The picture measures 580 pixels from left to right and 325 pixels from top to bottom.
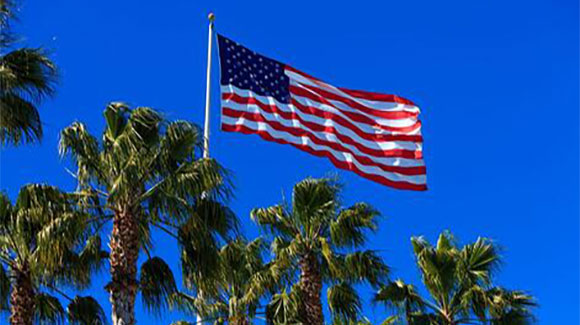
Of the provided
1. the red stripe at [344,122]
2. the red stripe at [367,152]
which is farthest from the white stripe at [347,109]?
the red stripe at [367,152]

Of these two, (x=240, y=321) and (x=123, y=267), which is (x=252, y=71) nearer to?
(x=240, y=321)

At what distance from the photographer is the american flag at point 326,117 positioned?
759 inches

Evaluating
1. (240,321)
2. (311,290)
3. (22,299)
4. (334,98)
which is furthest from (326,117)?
(22,299)

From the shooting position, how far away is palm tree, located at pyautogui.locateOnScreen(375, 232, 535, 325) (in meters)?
20.6

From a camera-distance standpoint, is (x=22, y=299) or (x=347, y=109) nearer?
(x=22, y=299)

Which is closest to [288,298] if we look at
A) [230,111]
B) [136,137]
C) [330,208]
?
[330,208]

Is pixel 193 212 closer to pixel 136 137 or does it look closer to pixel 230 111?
pixel 136 137

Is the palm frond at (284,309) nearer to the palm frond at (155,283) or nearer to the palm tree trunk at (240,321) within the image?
the palm tree trunk at (240,321)

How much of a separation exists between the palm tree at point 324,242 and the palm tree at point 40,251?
5.25 m

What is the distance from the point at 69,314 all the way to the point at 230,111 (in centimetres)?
550

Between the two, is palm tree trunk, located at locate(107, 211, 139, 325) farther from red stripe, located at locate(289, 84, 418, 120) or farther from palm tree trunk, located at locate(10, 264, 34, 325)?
red stripe, located at locate(289, 84, 418, 120)

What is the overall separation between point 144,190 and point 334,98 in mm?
7027

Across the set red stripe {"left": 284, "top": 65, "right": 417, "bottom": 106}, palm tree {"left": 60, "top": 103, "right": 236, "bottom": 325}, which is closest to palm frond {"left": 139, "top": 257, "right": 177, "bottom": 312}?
palm tree {"left": 60, "top": 103, "right": 236, "bottom": 325}

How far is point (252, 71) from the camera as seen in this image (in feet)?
65.6
